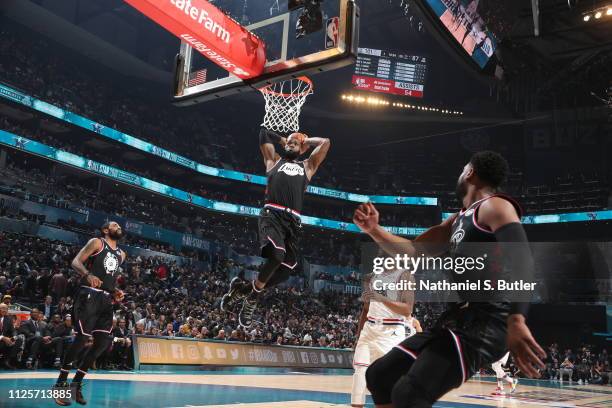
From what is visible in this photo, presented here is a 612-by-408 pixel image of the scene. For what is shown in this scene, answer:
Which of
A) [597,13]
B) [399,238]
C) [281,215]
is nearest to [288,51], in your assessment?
[281,215]

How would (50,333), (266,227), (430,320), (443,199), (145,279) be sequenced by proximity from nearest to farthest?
(266,227), (50,333), (145,279), (430,320), (443,199)

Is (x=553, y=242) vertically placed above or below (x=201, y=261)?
above

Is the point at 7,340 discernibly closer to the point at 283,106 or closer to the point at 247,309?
the point at 247,309

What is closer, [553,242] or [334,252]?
[553,242]

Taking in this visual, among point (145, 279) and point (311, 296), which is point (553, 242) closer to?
point (311, 296)

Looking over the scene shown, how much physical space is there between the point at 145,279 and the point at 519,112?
26393mm

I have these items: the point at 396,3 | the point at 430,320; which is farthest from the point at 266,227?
the point at 430,320

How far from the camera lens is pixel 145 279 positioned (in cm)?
2325

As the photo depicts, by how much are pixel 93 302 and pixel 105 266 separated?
1.66 feet

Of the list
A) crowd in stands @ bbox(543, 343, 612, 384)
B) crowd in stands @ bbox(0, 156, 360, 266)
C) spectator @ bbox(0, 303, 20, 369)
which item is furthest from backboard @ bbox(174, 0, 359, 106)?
crowd in stands @ bbox(543, 343, 612, 384)

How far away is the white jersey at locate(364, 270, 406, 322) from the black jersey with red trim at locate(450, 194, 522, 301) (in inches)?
141

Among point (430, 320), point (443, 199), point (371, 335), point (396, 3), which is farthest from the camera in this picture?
point (443, 199)

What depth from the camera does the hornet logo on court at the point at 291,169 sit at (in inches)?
255

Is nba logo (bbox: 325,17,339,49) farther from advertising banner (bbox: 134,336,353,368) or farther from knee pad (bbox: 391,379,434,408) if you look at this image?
advertising banner (bbox: 134,336,353,368)
